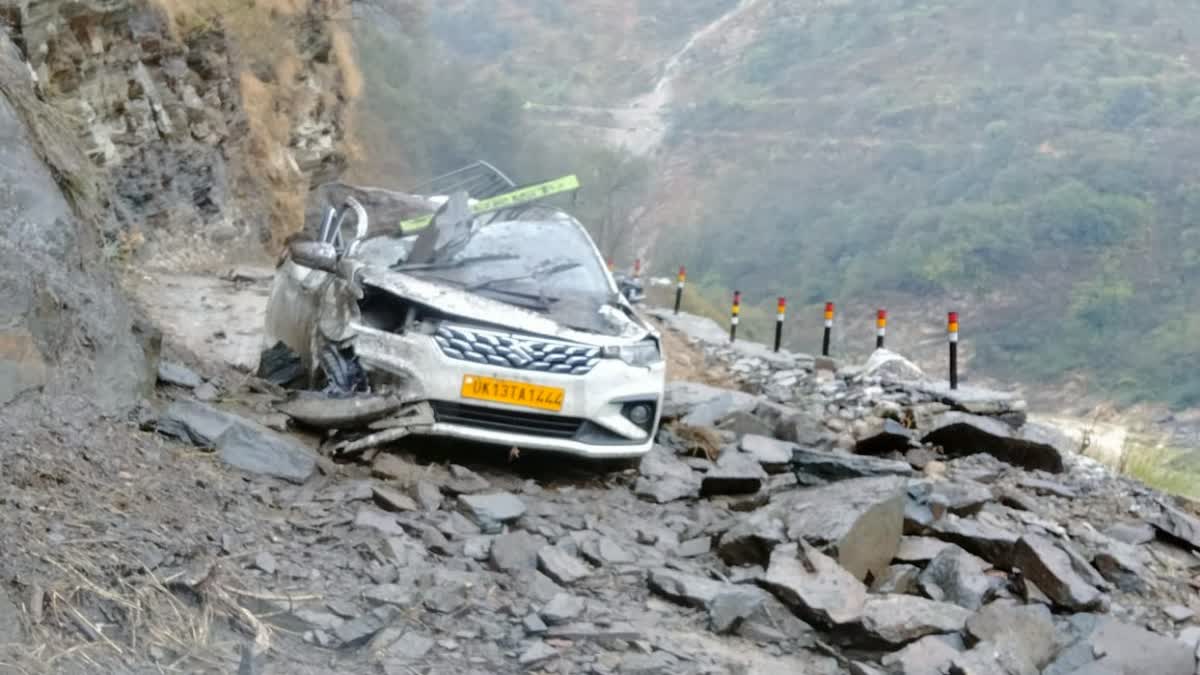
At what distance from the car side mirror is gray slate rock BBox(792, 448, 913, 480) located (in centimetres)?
291

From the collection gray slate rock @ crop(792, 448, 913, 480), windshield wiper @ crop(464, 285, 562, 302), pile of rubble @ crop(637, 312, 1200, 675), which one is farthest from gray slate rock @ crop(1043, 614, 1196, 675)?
windshield wiper @ crop(464, 285, 562, 302)

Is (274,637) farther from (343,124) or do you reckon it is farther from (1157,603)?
(343,124)

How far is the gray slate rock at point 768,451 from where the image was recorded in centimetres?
796

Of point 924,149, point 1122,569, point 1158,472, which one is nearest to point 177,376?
point 1122,569

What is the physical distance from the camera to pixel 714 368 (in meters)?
17.2

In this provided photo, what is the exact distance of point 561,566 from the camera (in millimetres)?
5336

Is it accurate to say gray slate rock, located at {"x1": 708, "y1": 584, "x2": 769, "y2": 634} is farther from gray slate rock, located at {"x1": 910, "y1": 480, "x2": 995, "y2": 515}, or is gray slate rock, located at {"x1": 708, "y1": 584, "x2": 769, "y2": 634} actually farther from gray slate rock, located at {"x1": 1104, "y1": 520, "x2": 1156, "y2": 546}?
gray slate rock, located at {"x1": 1104, "y1": 520, "x2": 1156, "y2": 546}

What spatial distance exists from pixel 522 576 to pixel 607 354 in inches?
79.8

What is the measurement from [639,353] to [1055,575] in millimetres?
2537

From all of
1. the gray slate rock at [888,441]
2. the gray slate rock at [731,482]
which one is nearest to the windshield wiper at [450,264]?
the gray slate rock at [731,482]

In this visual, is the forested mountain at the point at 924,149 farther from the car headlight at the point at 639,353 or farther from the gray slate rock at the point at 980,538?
the gray slate rock at the point at 980,538

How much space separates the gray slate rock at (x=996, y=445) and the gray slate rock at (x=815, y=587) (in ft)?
11.5

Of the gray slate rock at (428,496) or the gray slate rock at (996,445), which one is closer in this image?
the gray slate rock at (428,496)

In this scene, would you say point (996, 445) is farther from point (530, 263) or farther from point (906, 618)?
point (906, 618)
